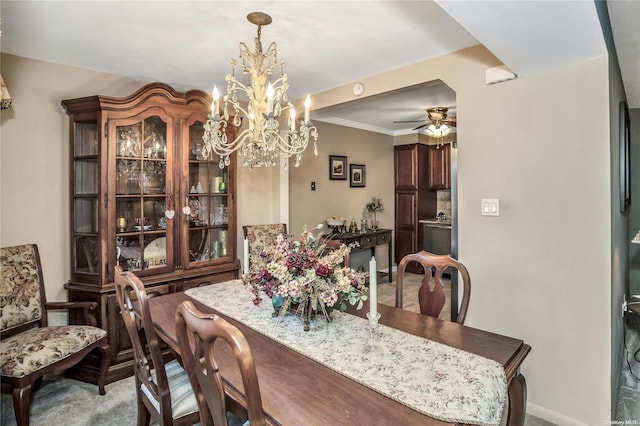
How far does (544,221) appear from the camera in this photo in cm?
216

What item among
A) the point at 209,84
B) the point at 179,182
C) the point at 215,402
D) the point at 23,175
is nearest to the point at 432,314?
the point at 215,402

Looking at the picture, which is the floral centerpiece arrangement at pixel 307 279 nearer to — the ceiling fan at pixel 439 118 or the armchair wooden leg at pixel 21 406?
the armchair wooden leg at pixel 21 406

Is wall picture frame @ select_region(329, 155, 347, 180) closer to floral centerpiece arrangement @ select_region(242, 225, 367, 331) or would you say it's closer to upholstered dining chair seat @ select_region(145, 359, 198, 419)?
floral centerpiece arrangement @ select_region(242, 225, 367, 331)

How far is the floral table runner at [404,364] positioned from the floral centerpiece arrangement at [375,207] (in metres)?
3.93

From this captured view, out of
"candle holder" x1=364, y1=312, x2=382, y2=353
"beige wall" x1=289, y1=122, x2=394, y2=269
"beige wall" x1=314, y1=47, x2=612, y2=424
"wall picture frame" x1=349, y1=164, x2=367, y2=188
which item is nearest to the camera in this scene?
"candle holder" x1=364, y1=312, x2=382, y2=353

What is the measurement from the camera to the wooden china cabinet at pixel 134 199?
271 cm

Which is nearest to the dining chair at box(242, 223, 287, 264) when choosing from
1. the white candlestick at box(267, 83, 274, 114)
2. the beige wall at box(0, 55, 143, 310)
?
the beige wall at box(0, 55, 143, 310)

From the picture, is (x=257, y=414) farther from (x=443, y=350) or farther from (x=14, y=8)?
(x=14, y=8)

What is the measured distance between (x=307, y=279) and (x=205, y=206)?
Result: 207cm

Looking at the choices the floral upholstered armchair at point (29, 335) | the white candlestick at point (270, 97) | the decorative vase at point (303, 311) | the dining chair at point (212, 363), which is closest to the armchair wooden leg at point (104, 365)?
the floral upholstered armchair at point (29, 335)

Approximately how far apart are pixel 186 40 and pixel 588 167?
8.59ft

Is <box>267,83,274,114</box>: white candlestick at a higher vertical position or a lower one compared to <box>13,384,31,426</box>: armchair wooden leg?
higher

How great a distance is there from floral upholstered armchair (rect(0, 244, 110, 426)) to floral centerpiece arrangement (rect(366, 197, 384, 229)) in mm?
3997

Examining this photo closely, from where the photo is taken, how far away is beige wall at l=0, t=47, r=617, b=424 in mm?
1993
